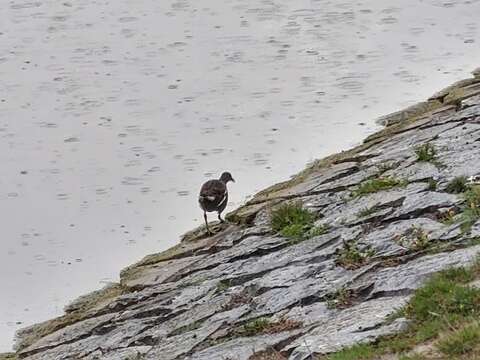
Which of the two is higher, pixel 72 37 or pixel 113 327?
pixel 72 37

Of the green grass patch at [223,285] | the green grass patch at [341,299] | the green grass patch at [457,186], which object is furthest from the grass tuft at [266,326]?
the green grass patch at [457,186]

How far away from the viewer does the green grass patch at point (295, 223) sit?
12.2 m

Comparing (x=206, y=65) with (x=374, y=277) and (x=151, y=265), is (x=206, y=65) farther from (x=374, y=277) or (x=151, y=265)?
(x=374, y=277)

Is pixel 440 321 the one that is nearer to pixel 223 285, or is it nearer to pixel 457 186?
pixel 457 186

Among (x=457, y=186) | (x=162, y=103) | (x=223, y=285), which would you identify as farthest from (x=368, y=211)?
(x=162, y=103)

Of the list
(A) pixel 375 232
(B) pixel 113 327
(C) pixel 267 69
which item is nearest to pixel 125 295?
(B) pixel 113 327

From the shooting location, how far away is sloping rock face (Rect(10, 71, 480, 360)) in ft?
31.4

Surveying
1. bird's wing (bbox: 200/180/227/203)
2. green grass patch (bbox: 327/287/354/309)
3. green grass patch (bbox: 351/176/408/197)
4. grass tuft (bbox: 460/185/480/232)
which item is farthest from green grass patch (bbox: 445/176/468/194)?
bird's wing (bbox: 200/180/227/203)

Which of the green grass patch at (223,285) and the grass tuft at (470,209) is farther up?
the grass tuft at (470,209)

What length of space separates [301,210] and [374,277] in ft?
9.86

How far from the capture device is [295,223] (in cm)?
1272

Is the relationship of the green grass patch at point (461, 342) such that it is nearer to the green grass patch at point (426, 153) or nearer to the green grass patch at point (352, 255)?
the green grass patch at point (352, 255)

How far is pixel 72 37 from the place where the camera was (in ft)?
87.0

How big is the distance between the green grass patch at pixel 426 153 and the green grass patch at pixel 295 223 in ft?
4.55
